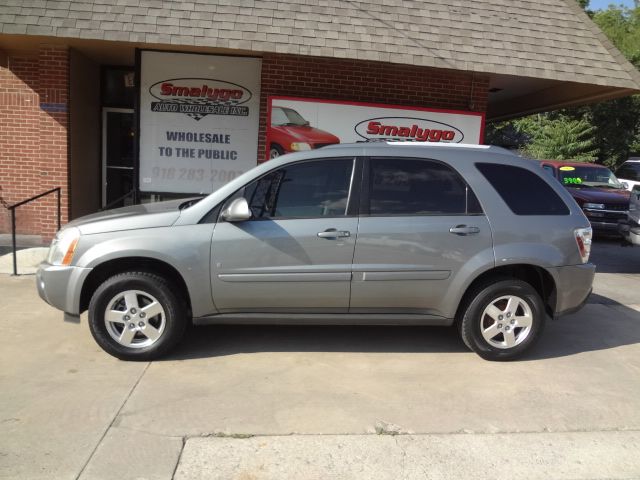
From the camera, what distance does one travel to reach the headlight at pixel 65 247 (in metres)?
4.58

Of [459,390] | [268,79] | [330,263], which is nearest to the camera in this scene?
[459,390]

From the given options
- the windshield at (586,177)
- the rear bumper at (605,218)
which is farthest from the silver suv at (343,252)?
the windshield at (586,177)

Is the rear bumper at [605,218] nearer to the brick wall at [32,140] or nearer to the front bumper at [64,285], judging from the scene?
the brick wall at [32,140]

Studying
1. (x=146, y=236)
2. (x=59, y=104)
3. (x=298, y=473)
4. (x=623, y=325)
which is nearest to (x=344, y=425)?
(x=298, y=473)

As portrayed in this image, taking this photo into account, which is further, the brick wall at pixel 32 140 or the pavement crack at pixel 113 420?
the brick wall at pixel 32 140

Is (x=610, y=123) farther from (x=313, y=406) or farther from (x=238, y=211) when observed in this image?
(x=313, y=406)

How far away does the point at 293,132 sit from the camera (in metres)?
8.57

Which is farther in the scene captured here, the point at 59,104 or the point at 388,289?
the point at 59,104

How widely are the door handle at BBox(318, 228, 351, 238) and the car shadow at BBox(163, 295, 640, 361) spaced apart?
1.14 m

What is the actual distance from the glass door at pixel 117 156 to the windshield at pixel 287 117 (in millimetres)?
3590

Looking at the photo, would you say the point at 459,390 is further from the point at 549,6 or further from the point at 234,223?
the point at 549,6

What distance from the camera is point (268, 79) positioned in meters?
8.69

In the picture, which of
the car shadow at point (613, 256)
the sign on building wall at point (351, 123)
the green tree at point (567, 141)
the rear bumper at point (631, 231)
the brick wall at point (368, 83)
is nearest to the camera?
the sign on building wall at point (351, 123)

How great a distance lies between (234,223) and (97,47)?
18.3ft
